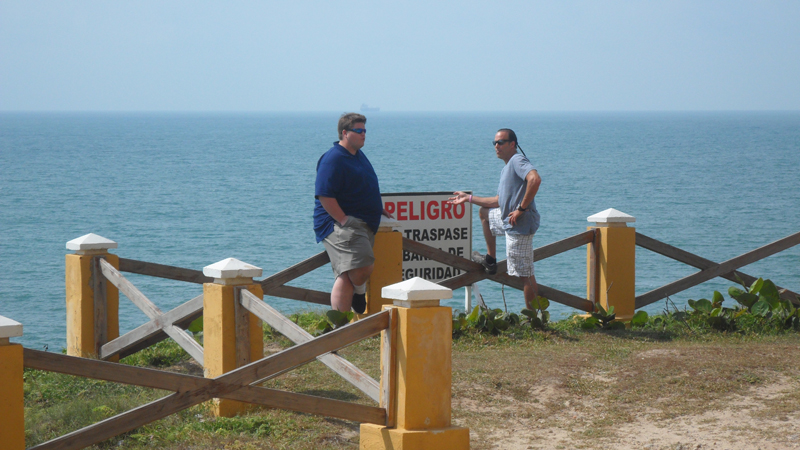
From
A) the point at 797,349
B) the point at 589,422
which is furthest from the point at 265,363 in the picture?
the point at 797,349

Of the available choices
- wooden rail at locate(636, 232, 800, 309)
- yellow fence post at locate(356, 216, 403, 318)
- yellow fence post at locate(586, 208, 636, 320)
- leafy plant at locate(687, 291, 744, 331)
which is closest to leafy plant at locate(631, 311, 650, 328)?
yellow fence post at locate(586, 208, 636, 320)

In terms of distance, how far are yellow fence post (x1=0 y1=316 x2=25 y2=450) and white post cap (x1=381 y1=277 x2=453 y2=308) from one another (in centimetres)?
194

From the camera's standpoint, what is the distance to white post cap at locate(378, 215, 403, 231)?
831 centimetres

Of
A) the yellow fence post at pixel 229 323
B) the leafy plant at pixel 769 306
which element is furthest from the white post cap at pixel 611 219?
the yellow fence post at pixel 229 323

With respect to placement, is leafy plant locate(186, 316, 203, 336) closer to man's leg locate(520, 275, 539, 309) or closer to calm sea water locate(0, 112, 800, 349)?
man's leg locate(520, 275, 539, 309)

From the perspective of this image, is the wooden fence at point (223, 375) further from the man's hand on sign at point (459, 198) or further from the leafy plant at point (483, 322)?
the leafy plant at point (483, 322)

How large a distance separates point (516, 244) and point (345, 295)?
1.80m

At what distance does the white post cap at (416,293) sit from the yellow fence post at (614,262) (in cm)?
466

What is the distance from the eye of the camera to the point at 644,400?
6410 mm

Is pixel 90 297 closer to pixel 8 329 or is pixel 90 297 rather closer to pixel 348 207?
pixel 348 207

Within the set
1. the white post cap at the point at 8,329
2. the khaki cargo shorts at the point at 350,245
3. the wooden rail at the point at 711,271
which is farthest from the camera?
the wooden rail at the point at 711,271

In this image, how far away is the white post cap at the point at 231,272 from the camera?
601cm

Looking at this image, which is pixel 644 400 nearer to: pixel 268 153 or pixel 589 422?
pixel 589 422

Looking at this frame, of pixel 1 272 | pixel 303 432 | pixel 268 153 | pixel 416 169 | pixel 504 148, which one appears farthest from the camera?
pixel 268 153
